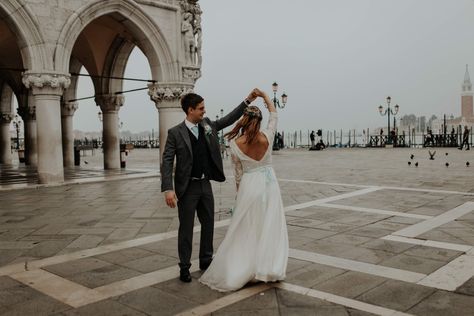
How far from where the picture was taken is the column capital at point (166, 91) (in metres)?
14.4

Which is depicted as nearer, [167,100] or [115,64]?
[167,100]

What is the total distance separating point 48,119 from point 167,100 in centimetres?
391

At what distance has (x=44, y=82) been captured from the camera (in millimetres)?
11516

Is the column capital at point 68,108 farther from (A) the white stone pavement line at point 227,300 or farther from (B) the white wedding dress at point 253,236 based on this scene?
(A) the white stone pavement line at point 227,300

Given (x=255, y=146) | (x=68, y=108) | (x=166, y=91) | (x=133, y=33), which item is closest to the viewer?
(x=255, y=146)

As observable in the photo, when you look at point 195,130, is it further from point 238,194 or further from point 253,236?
point 253,236

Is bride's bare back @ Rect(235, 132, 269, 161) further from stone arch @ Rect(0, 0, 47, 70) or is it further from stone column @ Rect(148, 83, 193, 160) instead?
stone column @ Rect(148, 83, 193, 160)

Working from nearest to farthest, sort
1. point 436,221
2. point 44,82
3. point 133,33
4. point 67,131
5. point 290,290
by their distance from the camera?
point 290,290, point 436,221, point 44,82, point 133,33, point 67,131

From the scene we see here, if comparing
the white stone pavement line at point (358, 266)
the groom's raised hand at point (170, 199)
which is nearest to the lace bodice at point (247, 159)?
the groom's raised hand at point (170, 199)

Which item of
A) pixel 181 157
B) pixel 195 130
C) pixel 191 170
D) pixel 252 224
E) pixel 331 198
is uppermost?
pixel 195 130

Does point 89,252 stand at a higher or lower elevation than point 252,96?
lower

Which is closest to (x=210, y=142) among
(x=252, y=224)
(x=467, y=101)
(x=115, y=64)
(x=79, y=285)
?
(x=252, y=224)

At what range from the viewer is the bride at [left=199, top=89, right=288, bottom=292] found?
3908 mm

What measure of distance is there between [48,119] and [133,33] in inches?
159
